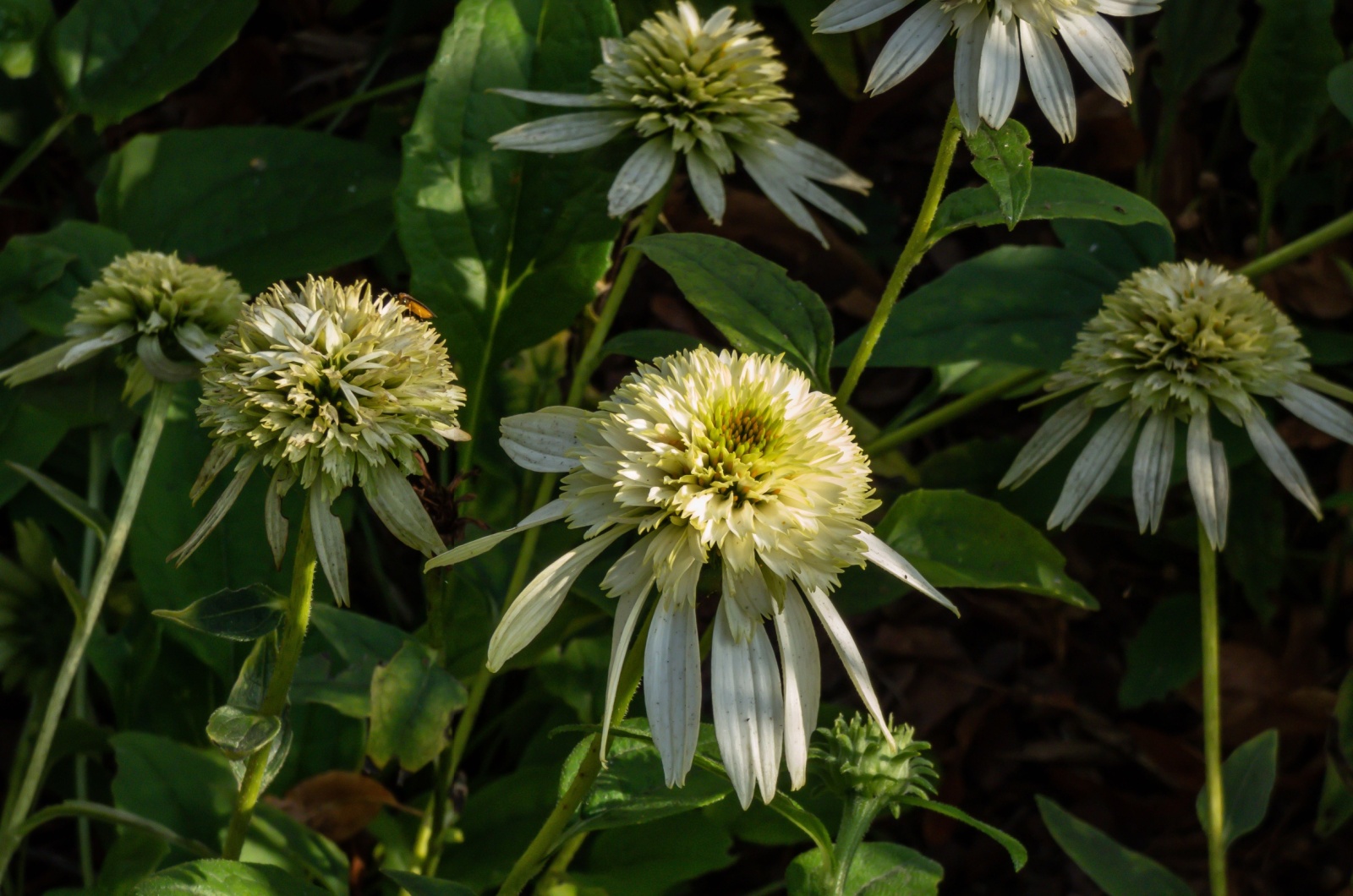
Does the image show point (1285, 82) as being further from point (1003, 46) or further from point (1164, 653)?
point (1003, 46)

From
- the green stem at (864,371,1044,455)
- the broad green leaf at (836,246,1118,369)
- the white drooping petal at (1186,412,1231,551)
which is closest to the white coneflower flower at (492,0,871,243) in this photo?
the broad green leaf at (836,246,1118,369)

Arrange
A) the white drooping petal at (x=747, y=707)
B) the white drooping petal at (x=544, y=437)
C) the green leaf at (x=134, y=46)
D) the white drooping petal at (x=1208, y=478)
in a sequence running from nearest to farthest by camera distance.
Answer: the white drooping petal at (x=747, y=707) → the white drooping petal at (x=544, y=437) → the white drooping petal at (x=1208, y=478) → the green leaf at (x=134, y=46)

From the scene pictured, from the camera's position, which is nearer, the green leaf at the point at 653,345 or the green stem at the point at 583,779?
the green stem at the point at 583,779

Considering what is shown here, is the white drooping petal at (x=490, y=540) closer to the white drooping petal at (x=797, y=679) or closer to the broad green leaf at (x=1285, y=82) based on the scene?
the white drooping petal at (x=797, y=679)

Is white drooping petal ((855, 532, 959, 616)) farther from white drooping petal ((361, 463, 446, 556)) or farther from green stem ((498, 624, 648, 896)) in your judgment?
white drooping petal ((361, 463, 446, 556))

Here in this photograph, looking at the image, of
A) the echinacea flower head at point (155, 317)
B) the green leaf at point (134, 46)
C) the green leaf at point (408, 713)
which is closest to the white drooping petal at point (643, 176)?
the echinacea flower head at point (155, 317)

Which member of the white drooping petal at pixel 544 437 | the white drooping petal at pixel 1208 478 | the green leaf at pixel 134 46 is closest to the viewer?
the white drooping petal at pixel 544 437

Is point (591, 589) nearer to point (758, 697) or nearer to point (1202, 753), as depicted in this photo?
point (758, 697)

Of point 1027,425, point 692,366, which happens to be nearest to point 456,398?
point 692,366
